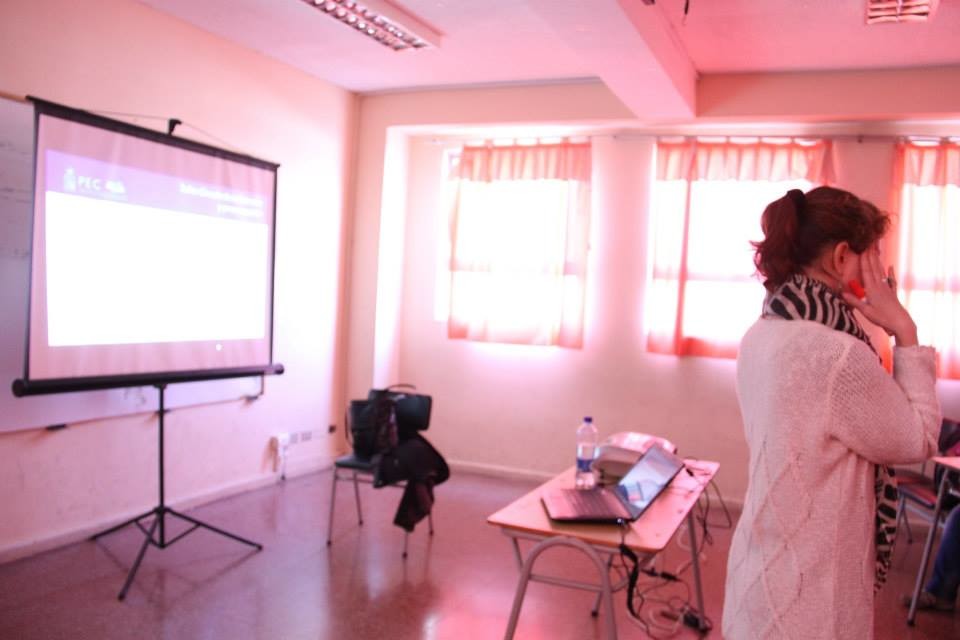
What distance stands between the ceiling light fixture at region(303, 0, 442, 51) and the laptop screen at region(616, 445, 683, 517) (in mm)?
2603

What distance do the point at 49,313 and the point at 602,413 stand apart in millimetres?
3723

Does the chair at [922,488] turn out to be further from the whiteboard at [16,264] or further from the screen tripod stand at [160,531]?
the whiteboard at [16,264]

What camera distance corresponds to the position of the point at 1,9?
11.5ft

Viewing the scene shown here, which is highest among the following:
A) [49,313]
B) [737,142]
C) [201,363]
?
[737,142]

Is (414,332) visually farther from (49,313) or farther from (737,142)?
(49,313)

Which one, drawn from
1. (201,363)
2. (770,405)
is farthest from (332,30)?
(770,405)

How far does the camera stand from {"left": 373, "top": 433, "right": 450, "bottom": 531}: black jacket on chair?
406 cm

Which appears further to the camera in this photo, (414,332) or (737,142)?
(414,332)

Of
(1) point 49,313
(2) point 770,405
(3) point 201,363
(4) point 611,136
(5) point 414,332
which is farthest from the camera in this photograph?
(5) point 414,332

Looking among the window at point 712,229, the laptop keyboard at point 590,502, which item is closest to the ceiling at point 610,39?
the window at point 712,229

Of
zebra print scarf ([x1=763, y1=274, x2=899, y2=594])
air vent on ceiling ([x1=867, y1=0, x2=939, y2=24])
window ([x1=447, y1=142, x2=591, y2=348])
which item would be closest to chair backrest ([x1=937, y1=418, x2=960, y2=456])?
air vent on ceiling ([x1=867, y1=0, x2=939, y2=24])

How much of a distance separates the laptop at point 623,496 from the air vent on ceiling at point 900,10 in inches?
92.3

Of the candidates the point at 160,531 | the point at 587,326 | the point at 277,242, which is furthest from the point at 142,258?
the point at 587,326

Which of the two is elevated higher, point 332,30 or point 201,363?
point 332,30
